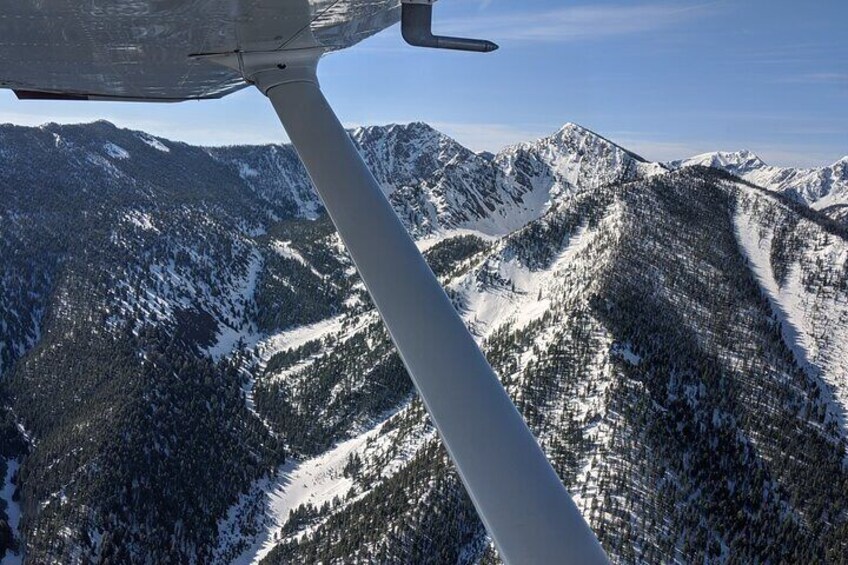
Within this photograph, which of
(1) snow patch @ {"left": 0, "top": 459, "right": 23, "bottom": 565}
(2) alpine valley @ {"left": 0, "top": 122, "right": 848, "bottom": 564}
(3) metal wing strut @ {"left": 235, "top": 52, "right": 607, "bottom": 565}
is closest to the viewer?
(3) metal wing strut @ {"left": 235, "top": 52, "right": 607, "bottom": 565}

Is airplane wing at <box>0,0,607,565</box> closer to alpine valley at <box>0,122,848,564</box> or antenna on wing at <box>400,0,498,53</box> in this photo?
antenna on wing at <box>400,0,498,53</box>

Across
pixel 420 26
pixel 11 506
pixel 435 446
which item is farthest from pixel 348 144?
pixel 11 506

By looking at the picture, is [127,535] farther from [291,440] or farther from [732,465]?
[732,465]

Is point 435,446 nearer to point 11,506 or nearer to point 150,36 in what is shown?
point 11,506

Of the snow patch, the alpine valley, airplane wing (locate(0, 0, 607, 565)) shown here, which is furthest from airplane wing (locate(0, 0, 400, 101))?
the snow patch

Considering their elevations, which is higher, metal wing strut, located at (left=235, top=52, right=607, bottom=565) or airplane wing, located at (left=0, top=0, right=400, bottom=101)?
airplane wing, located at (left=0, top=0, right=400, bottom=101)

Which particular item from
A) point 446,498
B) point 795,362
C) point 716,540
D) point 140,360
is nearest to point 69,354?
point 140,360

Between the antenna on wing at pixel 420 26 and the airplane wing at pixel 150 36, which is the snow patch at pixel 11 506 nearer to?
the airplane wing at pixel 150 36

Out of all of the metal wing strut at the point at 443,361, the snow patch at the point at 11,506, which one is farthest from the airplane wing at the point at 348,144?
the snow patch at the point at 11,506
